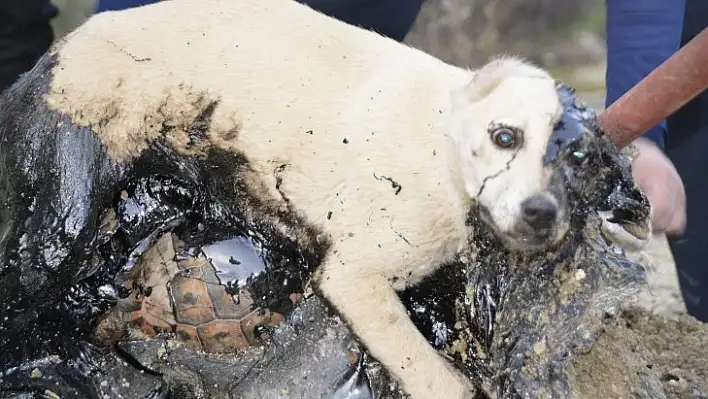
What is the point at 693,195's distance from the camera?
1903 millimetres

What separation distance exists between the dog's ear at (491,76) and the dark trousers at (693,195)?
0.98 m

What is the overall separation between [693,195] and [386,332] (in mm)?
1203

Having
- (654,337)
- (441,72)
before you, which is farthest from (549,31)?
(441,72)

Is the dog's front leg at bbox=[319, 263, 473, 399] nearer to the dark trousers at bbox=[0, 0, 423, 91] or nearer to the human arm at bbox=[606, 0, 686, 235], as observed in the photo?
the human arm at bbox=[606, 0, 686, 235]

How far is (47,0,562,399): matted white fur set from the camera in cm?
106

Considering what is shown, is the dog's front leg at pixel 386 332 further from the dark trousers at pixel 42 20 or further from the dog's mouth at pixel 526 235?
the dark trousers at pixel 42 20

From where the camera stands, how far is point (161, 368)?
1.29 meters

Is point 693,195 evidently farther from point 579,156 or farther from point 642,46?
point 579,156

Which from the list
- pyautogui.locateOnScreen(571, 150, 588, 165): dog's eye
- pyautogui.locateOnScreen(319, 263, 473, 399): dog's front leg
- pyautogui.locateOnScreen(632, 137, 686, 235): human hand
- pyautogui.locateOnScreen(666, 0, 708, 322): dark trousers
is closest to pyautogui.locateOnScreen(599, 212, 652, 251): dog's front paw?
pyautogui.locateOnScreen(632, 137, 686, 235): human hand

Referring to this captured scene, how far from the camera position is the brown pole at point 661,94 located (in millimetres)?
886

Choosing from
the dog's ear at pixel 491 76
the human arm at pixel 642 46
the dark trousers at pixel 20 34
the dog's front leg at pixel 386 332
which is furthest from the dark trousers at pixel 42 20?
the dog's front leg at pixel 386 332

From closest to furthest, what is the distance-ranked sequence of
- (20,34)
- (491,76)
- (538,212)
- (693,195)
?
(538,212)
(491,76)
(693,195)
(20,34)

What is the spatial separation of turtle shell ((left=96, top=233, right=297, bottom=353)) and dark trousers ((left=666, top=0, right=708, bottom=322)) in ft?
3.93

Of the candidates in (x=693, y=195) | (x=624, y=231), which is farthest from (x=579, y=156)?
(x=693, y=195)
